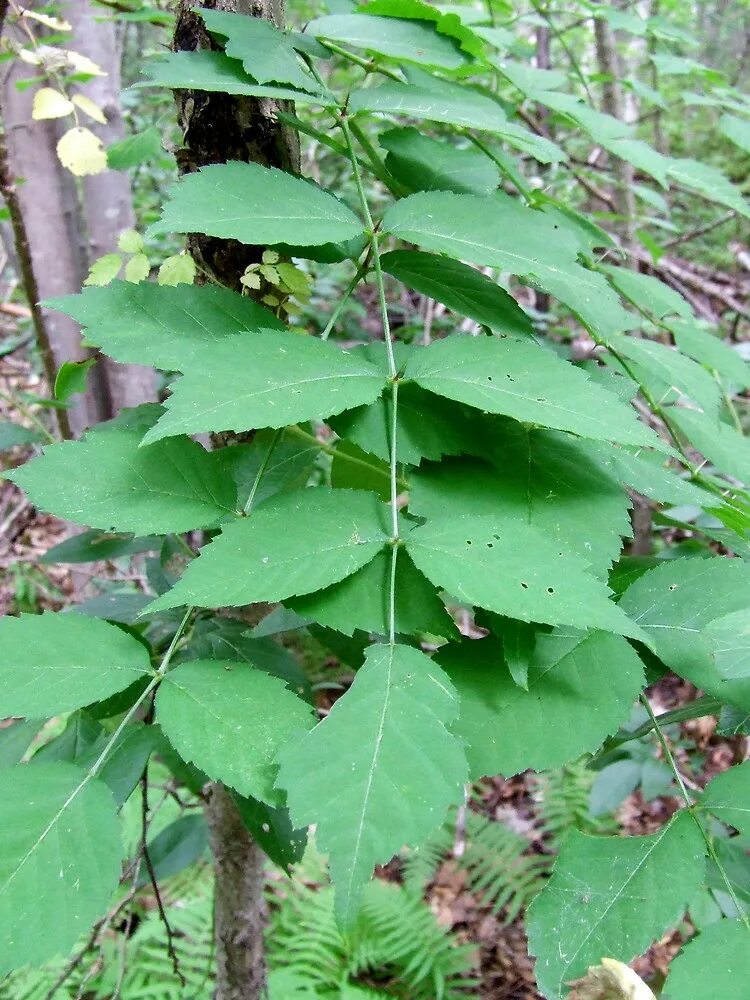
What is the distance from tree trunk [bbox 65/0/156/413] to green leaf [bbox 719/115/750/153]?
5.82ft

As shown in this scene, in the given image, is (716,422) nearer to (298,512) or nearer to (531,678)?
(531,678)

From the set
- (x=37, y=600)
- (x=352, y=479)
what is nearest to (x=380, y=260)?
(x=352, y=479)

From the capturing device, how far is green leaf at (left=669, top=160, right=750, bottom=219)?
1.19 m

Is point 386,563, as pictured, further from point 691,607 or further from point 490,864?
point 490,864

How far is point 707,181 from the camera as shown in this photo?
1.25 meters

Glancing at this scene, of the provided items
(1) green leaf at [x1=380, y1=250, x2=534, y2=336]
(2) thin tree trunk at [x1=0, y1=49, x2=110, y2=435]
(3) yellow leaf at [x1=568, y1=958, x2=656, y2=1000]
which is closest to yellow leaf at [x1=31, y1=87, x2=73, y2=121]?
(1) green leaf at [x1=380, y1=250, x2=534, y2=336]

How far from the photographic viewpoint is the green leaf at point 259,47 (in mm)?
810

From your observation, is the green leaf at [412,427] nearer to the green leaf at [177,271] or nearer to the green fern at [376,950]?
the green leaf at [177,271]

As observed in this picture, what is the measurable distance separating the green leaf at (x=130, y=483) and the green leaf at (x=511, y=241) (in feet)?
1.15

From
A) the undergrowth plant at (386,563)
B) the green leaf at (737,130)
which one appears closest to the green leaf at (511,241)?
the undergrowth plant at (386,563)

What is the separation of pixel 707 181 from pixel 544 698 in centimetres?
103

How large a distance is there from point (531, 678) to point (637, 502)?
1.38 metres

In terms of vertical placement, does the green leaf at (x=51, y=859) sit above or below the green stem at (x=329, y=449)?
below

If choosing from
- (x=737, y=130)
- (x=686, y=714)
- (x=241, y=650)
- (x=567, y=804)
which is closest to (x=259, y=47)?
(x=241, y=650)
